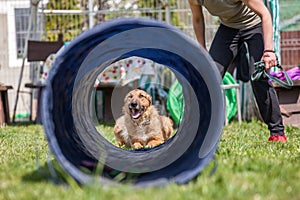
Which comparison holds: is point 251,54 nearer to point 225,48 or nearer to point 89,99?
point 225,48

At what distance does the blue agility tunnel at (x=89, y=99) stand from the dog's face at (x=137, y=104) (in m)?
1.49

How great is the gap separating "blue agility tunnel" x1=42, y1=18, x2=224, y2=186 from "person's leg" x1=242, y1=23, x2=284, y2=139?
819 mm

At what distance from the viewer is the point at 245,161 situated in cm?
357

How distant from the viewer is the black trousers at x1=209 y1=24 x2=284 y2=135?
16.9 feet

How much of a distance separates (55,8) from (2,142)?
7011mm

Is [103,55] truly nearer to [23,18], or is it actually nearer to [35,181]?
[35,181]

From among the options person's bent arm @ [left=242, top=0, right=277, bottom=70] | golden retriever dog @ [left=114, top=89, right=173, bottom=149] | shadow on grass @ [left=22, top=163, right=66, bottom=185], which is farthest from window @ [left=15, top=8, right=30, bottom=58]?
shadow on grass @ [left=22, top=163, right=66, bottom=185]

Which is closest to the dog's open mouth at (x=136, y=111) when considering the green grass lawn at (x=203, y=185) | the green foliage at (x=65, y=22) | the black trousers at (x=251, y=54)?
the black trousers at (x=251, y=54)

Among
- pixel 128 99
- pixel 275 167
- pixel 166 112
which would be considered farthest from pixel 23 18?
pixel 275 167

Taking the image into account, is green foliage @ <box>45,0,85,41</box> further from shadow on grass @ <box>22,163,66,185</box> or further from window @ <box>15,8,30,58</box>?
shadow on grass @ <box>22,163,66,185</box>

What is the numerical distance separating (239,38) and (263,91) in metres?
0.56

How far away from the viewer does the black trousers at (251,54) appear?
5.14 meters

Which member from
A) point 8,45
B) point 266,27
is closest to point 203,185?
point 266,27

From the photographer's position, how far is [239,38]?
5223 millimetres
